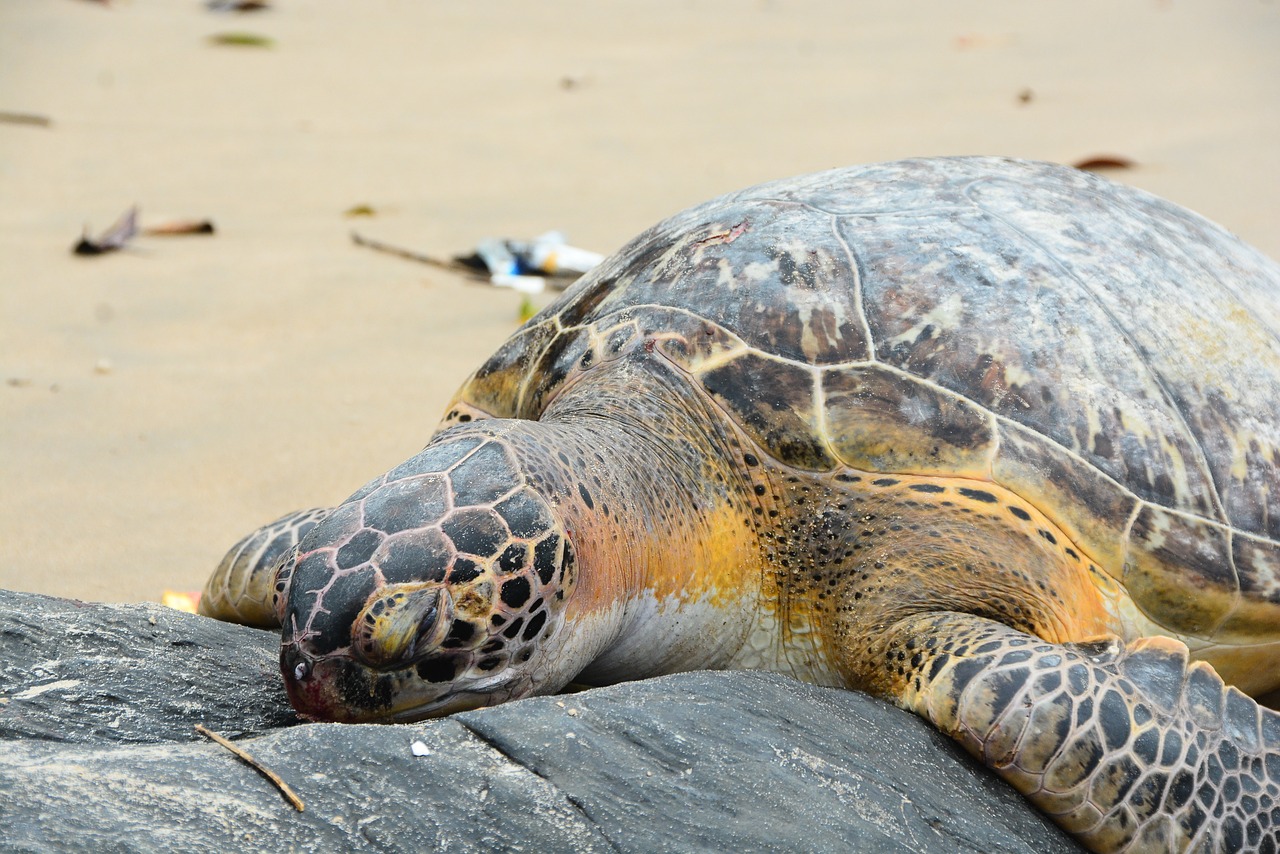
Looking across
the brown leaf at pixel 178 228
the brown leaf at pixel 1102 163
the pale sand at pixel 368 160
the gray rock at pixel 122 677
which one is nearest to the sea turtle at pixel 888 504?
the gray rock at pixel 122 677

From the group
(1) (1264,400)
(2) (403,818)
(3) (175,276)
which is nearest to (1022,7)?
(3) (175,276)

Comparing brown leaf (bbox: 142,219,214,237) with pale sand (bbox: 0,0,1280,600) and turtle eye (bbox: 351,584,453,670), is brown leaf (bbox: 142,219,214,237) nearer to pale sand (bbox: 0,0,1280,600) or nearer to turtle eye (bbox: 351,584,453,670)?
pale sand (bbox: 0,0,1280,600)

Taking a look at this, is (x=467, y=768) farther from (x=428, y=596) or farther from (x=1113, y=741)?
(x=1113, y=741)

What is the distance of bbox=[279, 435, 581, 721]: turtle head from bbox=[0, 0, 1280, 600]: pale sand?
4.93 ft

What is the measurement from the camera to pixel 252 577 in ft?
9.35

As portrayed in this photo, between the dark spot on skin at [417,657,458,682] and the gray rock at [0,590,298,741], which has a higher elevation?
the dark spot on skin at [417,657,458,682]

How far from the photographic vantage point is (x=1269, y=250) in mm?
6078

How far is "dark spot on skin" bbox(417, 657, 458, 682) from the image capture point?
1.97 metres

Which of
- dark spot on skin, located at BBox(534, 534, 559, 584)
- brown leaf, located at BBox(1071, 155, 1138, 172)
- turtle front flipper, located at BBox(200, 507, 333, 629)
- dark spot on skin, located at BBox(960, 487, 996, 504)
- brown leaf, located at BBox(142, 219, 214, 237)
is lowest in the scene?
turtle front flipper, located at BBox(200, 507, 333, 629)

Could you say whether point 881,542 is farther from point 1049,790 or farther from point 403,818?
point 403,818

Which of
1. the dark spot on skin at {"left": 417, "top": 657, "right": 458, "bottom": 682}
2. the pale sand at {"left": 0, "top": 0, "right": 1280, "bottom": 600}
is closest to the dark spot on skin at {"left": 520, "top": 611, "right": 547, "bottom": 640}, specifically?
→ the dark spot on skin at {"left": 417, "top": 657, "right": 458, "bottom": 682}

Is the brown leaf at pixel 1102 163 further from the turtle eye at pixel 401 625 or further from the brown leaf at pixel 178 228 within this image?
the turtle eye at pixel 401 625

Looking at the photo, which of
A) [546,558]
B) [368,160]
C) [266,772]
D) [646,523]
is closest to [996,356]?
[646,523]

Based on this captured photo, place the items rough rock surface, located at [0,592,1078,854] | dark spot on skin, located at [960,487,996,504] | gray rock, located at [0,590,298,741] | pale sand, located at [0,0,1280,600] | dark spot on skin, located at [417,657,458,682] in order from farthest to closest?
pale sand, located at [0,0,1280,600] → dark spot on skin, located at [960,487,996,504] → dark spot on skin, located at [417,657,458,682] → gray rock, located at [0,590,298,741] → rough rock surface, located at [0,592,1078,854]
